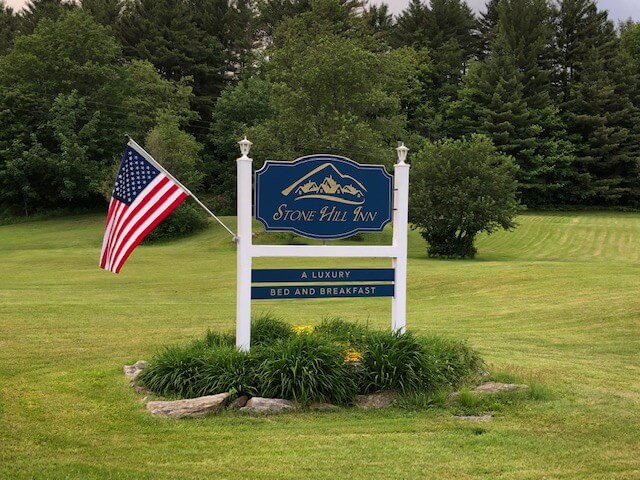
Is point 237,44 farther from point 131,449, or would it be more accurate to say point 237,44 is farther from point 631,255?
point 131,449

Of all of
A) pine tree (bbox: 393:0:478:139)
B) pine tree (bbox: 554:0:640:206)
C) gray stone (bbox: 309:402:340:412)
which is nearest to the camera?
gray stone (bbox: 309:402:340:412)

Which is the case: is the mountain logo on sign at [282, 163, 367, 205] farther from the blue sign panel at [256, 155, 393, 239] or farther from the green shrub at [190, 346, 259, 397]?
the green shrub at [190, 346, 259, 397]

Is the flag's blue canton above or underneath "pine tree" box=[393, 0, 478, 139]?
underneath

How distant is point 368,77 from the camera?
4181cm

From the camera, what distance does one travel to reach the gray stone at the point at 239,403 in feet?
22.0

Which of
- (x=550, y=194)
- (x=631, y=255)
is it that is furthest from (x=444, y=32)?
(x=631, y=255)

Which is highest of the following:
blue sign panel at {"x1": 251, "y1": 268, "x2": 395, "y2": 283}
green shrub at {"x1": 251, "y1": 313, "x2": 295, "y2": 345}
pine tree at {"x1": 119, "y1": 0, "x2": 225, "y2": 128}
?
pine tree at {"x1": 119, "y1": 0, "x2": 225, "y2": 128}

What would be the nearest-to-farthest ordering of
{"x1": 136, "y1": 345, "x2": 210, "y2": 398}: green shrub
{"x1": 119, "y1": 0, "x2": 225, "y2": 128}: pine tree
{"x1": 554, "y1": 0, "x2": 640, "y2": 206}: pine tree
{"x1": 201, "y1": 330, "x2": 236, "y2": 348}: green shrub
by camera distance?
1. {"x1": 136, "y1": 345, "x2": 210, "y2": 398}: green shrub
2. {"x1": 201, "y1": 330, "x2": 236, "y2": 348}: green shrub
3. {"x1": 554, "y1": 0, "x2": 640, "y2": 206}: pine tree
4. {"x1": 119, "y1": 0, "x2": 225, "y2": 128}: pine tree

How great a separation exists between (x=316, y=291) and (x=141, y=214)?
7.04 feet

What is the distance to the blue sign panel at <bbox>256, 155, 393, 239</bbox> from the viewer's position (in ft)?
26.2

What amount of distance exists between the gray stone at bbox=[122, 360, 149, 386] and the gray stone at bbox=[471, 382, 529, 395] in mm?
3749

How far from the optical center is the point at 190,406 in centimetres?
655

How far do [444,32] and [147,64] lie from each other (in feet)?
91.2

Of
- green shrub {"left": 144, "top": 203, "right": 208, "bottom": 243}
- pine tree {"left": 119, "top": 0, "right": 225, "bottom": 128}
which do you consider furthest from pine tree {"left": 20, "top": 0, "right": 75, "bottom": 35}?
green shrub {"left": 144, "top": 203, "right": 208, "bottom": 243}
